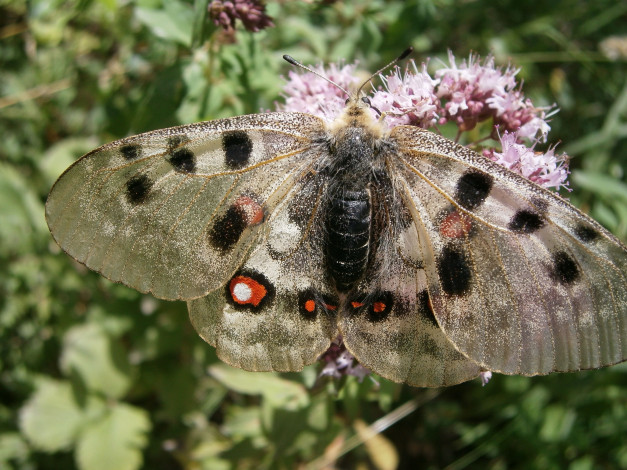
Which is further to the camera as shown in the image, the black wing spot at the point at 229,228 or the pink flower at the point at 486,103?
the pink flower at the point at 486,103

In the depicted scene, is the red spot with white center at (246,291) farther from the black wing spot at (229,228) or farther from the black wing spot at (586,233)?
the black wing spot at (586,233)

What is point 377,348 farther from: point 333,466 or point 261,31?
point 333,466

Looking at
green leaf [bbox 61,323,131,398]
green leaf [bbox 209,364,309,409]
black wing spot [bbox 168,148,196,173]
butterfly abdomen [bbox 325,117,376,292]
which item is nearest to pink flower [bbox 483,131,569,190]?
butterfly abdomen [bbox 325,117,376,292]

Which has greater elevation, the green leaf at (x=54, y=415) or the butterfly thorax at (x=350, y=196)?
the butterfly thorax at (x=350, y=196)

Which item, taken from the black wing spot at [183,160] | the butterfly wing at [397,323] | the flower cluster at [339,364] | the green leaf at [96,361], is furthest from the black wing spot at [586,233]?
the green leaf at [96,361]

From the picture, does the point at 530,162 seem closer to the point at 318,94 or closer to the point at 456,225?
the point at 456,225
